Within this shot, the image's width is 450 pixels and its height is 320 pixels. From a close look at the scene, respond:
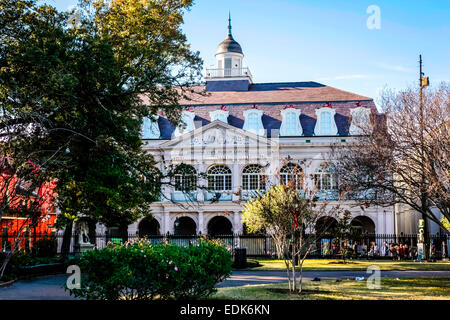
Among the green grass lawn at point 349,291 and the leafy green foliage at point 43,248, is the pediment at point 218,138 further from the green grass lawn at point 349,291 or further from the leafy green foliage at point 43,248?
the green grass lawn at point 349,291

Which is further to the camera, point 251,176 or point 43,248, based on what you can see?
point 251,176

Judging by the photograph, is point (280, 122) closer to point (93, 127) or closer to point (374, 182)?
point (374, 182)

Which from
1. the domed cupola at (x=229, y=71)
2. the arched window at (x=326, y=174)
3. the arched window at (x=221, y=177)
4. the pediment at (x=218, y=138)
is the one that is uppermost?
the domed cupola at (x=229, y=71)

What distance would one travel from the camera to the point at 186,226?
46750 millimetres

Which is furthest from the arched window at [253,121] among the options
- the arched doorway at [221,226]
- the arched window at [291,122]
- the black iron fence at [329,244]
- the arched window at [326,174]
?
the black iron fence at [329,244]

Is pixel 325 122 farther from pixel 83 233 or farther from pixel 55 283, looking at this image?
pixel 55 283

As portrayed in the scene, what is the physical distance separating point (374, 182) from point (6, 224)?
2785 centimetres

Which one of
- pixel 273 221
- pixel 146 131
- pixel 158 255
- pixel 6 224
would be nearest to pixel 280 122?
pixel 146 131

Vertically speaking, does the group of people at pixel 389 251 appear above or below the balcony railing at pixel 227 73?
below

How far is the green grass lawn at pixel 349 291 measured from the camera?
13.6 meters

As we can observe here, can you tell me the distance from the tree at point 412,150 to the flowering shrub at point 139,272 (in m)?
8.64

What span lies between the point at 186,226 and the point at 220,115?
1041 cm

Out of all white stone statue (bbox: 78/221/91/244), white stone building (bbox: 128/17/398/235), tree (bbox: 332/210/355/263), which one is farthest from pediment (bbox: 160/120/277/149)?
white stone statue (bbox: 78/221/91/244)

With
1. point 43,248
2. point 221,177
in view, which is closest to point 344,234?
point 221,177
